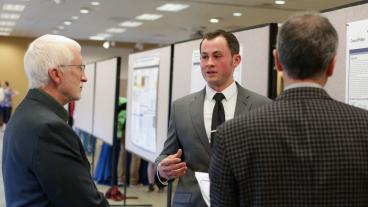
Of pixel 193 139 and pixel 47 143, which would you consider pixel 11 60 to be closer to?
pixel 193 139

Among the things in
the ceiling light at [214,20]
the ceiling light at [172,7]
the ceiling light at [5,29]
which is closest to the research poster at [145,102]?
the ceiling light at [172,7]

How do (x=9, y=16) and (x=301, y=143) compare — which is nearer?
(x=301, y=143)

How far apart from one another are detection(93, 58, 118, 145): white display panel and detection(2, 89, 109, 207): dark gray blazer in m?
3.86

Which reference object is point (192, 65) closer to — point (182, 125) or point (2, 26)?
point (182, 125)

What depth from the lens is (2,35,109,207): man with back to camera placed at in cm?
151

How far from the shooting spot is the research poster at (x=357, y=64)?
1.83m

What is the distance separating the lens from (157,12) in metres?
11.7

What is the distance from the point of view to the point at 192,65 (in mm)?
3490

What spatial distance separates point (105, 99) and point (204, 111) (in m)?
4.11

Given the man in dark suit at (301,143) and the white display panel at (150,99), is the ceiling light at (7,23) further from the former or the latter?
the man in dark suit at (301,143)

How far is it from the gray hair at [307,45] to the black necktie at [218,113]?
0.90m

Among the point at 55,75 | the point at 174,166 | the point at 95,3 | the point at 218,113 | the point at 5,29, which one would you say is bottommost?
the point at 174,166

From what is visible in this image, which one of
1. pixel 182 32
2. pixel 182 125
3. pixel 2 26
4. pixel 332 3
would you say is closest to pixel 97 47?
pixel 2 26

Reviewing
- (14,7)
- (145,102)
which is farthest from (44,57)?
(14,7)
